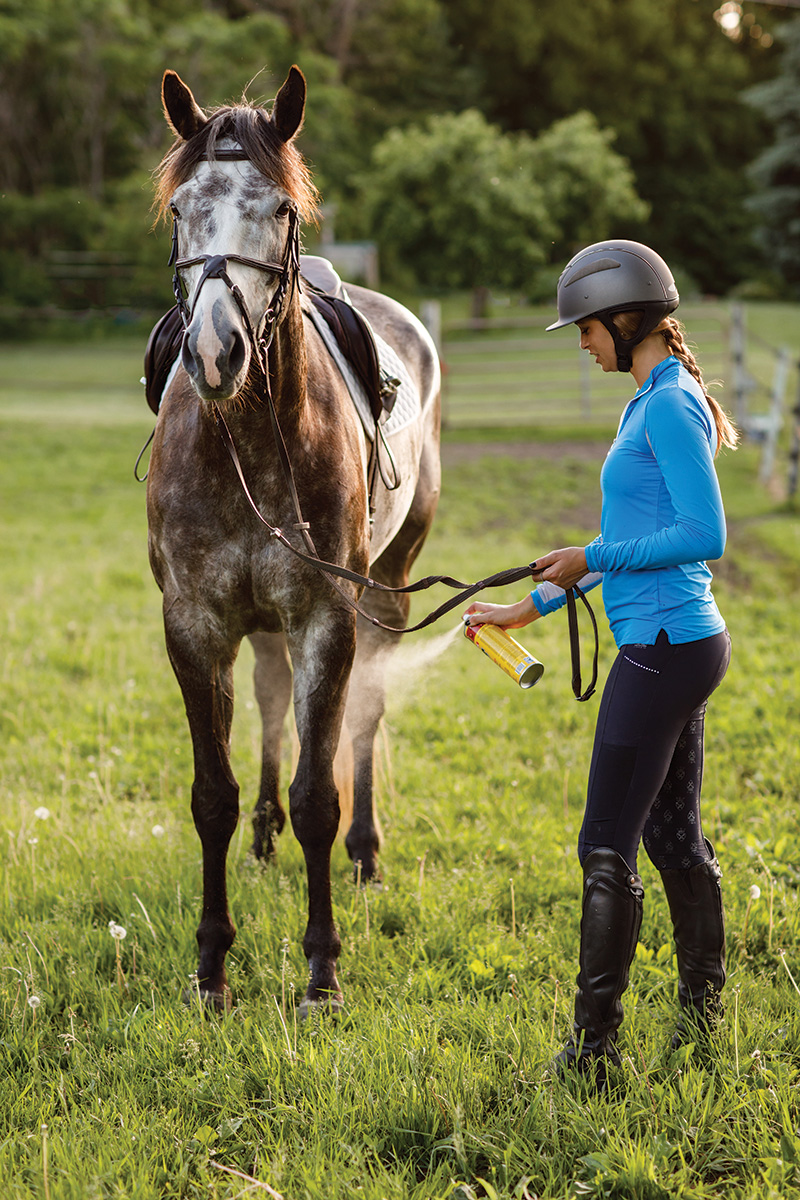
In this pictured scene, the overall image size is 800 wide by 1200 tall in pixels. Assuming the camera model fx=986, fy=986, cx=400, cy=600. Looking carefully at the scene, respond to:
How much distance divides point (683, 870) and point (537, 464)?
13.0m

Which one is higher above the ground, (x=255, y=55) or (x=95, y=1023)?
(x=255, y=55)

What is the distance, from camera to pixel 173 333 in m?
3.59

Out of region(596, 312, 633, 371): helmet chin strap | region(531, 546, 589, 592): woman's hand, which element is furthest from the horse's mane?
region(531, 546, 589, 592): woman's hand

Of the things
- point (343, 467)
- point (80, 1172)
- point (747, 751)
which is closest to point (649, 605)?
point (343, 467)

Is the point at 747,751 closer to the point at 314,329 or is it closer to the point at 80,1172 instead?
the point at 314,329

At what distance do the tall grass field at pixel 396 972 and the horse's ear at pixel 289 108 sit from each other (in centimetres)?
192

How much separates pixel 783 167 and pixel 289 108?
36.5 metres

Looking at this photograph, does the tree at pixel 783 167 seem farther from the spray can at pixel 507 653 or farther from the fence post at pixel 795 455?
the spray can at pixel 507 653

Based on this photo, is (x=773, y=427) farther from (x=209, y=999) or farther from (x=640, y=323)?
(x=209, y=999)

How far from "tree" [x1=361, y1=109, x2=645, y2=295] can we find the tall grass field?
11.6m

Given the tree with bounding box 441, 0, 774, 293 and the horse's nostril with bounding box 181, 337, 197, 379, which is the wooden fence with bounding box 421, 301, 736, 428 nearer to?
the horse's nostril with bounding box 181, 337, 197, 379

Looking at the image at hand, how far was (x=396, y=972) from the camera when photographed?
321 cm

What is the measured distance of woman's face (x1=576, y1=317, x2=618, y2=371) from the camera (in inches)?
104

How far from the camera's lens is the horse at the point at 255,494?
260cm
